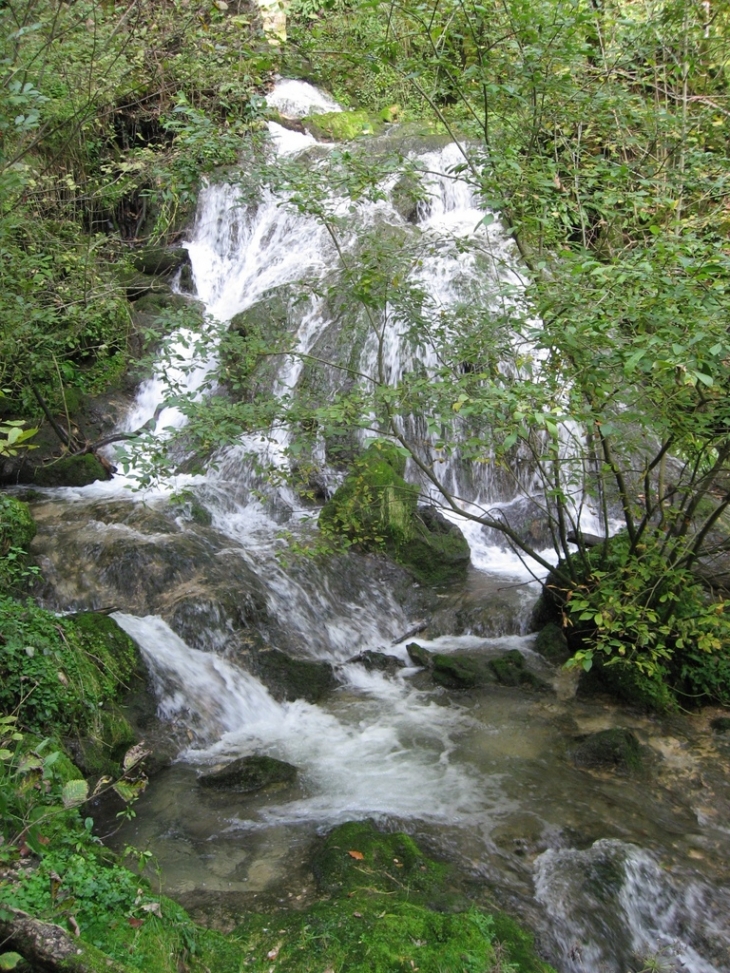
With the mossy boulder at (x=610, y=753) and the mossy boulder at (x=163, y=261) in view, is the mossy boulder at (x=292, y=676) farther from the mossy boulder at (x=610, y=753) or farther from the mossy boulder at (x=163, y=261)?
the mossy boulder at (x=163, y=261)

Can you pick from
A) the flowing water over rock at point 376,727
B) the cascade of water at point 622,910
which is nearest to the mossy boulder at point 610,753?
the flowing water over rock at point 376,727

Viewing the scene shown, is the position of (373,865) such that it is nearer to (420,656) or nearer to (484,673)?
(484,673)

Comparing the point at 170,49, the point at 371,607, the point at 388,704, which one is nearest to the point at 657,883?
the point at 388,704

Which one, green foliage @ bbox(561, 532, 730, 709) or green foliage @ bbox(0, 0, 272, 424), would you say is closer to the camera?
green foliage @ bbox(561, 532, 730, 709)

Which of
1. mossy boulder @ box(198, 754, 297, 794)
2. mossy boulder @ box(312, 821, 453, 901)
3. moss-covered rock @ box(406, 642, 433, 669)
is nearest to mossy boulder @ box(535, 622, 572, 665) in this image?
moss-covered rock @ box(406, 642, 433, 669)

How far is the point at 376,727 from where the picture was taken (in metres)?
5.99

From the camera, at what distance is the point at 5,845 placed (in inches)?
116

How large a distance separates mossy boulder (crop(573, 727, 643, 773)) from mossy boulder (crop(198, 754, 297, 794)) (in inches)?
76.0

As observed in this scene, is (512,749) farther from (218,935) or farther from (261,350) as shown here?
(261,350)

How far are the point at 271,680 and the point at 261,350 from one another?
104 inches

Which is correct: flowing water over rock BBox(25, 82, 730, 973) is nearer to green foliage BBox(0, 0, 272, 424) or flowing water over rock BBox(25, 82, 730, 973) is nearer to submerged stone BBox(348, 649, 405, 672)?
submerged stone BBox(348, 649, 405, 672)

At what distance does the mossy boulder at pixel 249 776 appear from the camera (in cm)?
511

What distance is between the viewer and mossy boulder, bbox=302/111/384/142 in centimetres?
1495

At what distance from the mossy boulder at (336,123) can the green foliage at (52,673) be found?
11896 mm
